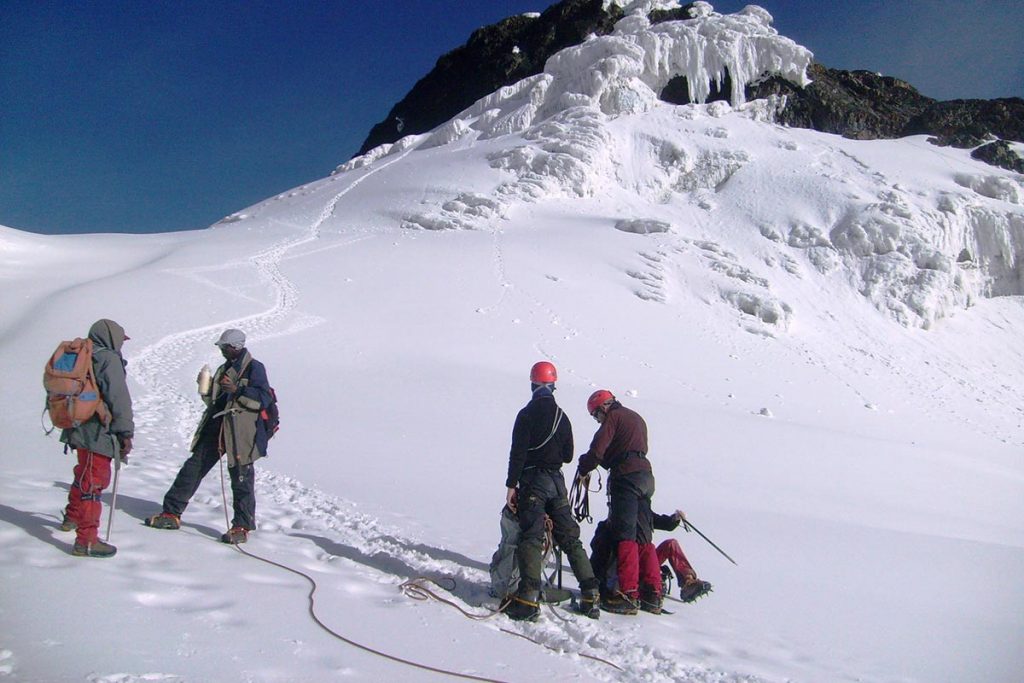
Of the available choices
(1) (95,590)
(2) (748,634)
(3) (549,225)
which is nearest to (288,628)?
(1) (95,590)

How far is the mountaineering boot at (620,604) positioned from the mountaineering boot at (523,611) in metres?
0.58

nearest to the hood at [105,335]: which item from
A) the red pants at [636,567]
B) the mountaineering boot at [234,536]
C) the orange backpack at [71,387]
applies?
the orange backpack at [71,387]

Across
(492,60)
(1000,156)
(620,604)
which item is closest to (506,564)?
(620,604)

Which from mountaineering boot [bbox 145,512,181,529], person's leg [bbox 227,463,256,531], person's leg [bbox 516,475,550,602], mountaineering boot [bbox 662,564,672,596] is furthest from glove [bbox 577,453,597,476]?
mountaineering boot [bbox 145,512,181,529]

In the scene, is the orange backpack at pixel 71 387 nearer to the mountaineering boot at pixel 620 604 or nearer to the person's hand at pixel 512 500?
the person's hand at pixel 512 500

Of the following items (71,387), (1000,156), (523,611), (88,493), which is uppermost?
(1000,156)

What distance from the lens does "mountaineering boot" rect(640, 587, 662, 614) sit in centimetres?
453

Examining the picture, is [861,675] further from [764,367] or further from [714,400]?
[764,367]

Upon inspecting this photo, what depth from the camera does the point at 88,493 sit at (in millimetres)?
4055

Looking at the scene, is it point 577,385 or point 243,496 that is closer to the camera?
point 243,496

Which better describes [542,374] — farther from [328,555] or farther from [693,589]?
[328,555]

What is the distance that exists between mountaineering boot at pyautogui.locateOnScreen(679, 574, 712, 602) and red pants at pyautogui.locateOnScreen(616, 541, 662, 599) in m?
0.24

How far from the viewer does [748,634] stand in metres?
4.21

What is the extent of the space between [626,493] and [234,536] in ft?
9.07
